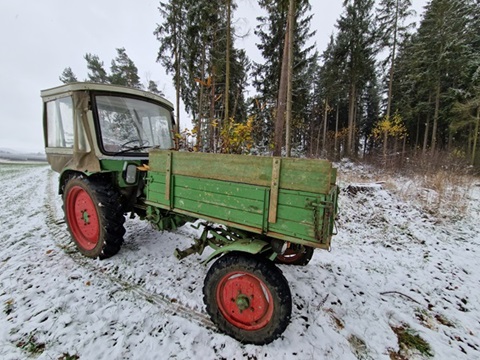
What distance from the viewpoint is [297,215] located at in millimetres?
1556

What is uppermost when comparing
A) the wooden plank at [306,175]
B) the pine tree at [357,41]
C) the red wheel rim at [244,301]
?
the pine tree at [357,41]

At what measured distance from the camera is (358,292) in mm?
2730

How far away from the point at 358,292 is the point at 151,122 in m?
3.96

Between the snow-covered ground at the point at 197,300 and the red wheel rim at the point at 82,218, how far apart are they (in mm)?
270

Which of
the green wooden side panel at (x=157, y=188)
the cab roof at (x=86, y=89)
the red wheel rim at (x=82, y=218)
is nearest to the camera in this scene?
the green wooden side panel at (x=157, y=188)

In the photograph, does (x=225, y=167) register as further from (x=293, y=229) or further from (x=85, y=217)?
(x=85, y=217)

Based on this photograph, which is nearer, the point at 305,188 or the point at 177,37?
the point at 305,188

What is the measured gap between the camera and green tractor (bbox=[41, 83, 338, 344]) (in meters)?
1.59

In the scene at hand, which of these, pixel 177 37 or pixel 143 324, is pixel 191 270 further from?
pixel 177 37

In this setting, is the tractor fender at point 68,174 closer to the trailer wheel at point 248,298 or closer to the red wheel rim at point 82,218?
the red wheel rim at point 82,218

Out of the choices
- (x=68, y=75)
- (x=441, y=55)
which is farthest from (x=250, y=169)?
(x=68, y=75)

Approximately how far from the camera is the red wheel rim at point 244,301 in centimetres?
184

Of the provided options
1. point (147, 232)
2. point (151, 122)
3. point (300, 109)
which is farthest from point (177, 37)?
point (147, 232)

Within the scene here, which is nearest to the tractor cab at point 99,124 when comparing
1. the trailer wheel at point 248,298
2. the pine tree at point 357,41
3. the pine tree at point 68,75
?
the trailer wheel at point 248,298
